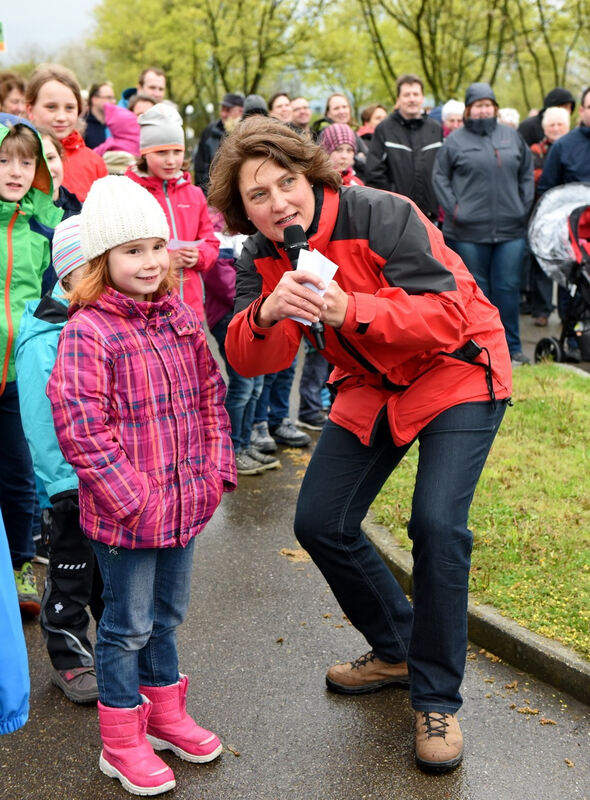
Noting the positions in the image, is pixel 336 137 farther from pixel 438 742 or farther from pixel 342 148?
pixel 438 742

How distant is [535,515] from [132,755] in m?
2.77

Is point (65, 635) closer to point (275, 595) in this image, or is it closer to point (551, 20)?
point (275, 595)

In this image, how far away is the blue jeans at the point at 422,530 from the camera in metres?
3.28

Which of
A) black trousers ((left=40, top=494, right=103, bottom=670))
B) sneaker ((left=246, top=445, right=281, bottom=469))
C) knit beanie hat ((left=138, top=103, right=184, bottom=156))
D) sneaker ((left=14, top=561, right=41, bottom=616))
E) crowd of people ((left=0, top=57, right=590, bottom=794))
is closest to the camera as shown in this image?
crowd of people ((left=0, top=57, right=590, bottom=794))

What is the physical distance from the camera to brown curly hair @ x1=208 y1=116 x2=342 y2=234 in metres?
3.20

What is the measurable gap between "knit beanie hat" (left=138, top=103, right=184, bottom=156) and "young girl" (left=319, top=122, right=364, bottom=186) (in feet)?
5.46

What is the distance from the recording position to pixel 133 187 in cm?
334

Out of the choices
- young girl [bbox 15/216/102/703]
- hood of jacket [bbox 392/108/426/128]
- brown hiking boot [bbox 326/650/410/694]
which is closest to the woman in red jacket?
brown hiking boot [bbox 326/650/410/694]

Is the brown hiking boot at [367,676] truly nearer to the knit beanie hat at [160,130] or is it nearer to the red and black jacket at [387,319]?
the red and black jacket at [387,319]

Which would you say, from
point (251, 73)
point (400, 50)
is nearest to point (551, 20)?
point (400, 50)

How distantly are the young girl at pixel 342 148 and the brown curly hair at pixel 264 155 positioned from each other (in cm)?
400

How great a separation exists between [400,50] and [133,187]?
35766 mm

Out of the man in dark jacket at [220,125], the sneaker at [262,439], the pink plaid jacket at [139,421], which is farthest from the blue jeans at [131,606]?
the man in dark jacket at [220,125]

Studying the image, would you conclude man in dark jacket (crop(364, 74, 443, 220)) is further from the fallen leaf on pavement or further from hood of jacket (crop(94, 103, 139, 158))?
the fallen leaf on pavement
